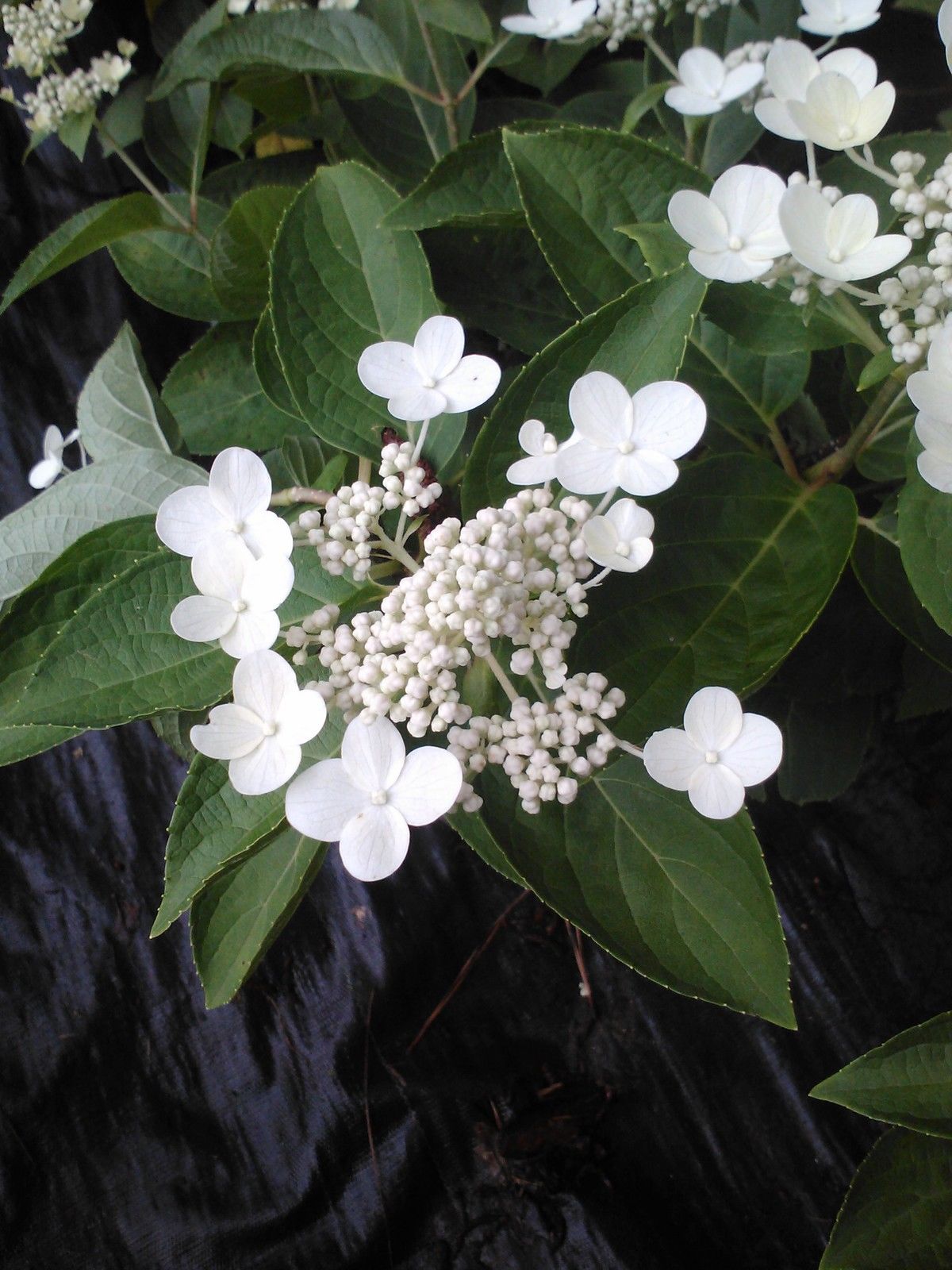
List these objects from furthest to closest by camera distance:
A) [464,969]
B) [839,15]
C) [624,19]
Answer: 1. [464,969]
2. [624,19]
3. [839,15]

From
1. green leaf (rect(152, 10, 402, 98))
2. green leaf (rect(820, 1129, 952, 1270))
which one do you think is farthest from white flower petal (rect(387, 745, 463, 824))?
green leaf (rect(152, 10, 402, 98))

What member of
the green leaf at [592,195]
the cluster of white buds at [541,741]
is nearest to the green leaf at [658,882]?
the cluster of white buds at [541,741]

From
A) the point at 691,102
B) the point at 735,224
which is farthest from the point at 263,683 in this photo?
the point at 691,102

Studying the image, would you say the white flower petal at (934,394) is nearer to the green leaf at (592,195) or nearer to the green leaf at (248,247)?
the green leaf at (592,195)

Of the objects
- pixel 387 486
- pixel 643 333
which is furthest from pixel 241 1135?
pixel 643 333

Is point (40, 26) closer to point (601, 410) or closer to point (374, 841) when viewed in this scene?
point (601, 410)

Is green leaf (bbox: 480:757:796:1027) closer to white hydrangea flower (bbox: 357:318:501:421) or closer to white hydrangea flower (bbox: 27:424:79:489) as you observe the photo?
white hydrangea flower (bbox: 357:318:501:421)
